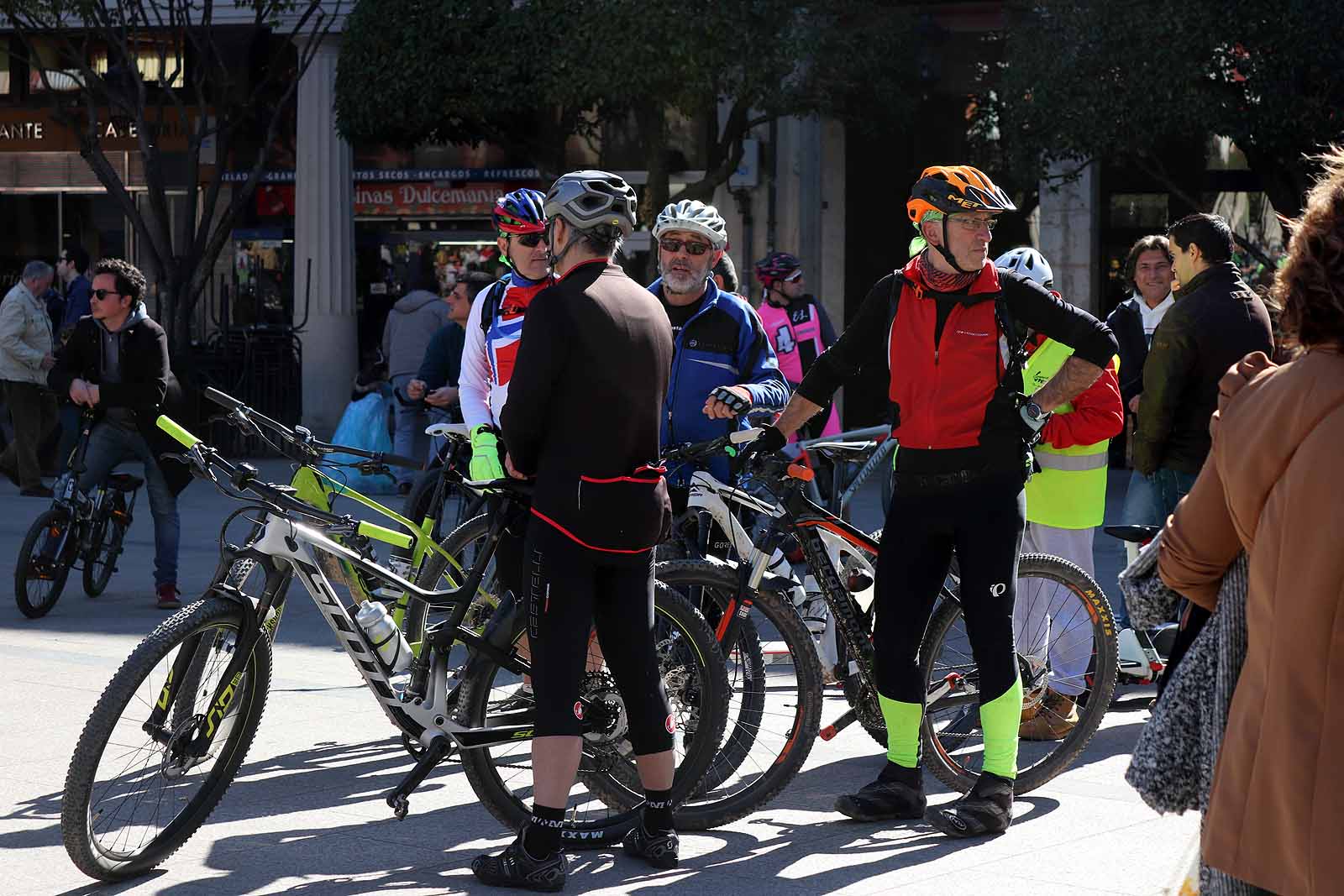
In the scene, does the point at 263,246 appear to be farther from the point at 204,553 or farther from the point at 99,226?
the point at 204,553

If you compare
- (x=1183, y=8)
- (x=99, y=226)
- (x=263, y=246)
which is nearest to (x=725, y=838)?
(x=1183, y=8)

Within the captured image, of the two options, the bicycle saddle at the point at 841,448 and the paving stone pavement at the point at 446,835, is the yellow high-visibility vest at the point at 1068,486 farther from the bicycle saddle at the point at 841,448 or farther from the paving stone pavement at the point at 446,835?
the bicycle saddle at the point at 841,448

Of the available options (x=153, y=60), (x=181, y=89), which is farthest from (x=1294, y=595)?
(x=153, y=60)

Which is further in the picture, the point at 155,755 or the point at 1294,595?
the point at 155,755

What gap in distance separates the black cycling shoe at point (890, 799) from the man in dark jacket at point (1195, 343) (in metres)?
2.04

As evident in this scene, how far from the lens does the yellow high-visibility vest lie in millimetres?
6723

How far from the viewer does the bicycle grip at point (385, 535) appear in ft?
17.6

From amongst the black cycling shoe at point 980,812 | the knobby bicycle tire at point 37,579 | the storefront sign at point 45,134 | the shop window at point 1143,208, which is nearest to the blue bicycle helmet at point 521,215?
the black cycling shoe at point 980,812

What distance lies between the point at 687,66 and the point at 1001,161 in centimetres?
417

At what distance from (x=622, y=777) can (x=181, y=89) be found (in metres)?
18.2

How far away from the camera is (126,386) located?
30.1ft

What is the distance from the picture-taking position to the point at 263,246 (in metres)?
21.6

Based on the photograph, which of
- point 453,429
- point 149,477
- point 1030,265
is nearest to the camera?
point 1030,265

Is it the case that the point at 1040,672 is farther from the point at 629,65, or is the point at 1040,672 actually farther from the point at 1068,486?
the point at 629,65
